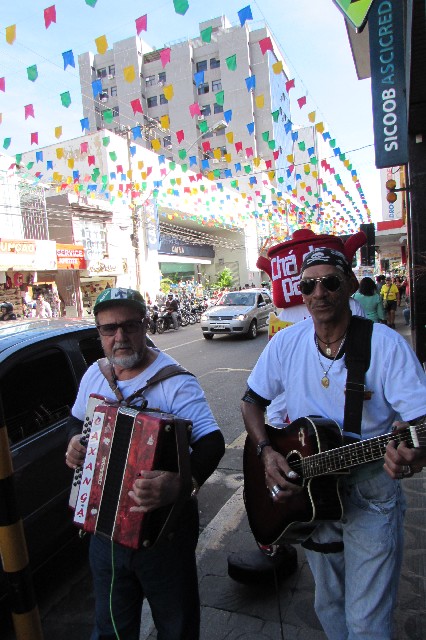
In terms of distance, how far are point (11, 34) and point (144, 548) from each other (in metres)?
6.47

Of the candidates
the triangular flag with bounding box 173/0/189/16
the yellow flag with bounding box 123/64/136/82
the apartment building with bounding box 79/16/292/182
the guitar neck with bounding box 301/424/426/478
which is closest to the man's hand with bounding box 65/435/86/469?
the guitar neck with bounding box 301/424/426/478

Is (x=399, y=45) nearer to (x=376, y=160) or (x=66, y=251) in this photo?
(x=376, y=160)

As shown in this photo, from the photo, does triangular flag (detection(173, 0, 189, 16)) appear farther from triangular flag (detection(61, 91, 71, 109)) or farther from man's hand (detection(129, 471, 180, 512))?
man's hand (detection(129, 471, 180, 512))

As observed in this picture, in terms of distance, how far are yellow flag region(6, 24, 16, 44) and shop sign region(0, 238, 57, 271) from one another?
45.3 feet

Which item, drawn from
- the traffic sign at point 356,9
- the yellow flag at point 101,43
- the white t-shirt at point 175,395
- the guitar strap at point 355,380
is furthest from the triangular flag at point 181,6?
the guitar strap at point 355,380

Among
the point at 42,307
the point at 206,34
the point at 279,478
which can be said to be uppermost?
the point at 206,34

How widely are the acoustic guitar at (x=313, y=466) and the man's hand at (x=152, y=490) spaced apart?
1.96 ft

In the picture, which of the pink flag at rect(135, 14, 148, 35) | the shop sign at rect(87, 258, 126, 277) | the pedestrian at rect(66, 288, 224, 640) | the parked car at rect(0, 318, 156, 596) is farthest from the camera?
the shop sign at rect(87, 258, 126, 277)

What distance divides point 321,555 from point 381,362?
0.93 m

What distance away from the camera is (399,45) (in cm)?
645

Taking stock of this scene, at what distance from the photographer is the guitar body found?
1.84 metres

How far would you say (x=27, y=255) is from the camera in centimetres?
1956

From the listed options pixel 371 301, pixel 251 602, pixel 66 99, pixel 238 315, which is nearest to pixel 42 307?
pixel 238 315

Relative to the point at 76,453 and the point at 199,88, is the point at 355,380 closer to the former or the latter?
the point at 76,453
